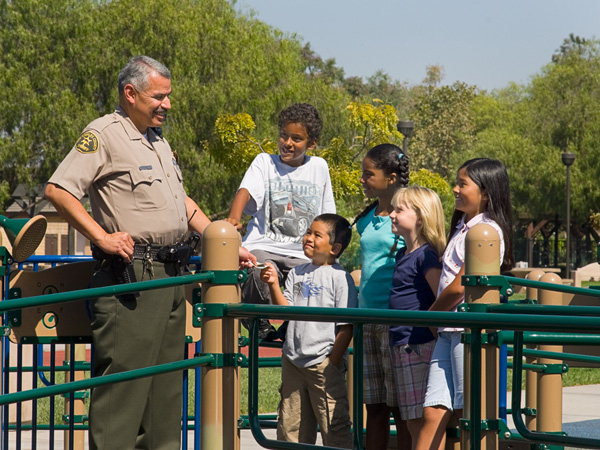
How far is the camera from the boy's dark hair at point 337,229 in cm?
490

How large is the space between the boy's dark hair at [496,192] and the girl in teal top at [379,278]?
15.4 inches

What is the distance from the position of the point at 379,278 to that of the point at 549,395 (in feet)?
5.29

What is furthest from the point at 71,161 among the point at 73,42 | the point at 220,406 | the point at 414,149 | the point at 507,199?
the point at 414,149

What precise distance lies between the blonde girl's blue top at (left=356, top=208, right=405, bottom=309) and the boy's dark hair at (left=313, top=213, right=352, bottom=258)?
9cm

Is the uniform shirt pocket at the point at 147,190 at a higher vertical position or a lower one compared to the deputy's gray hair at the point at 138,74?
lower

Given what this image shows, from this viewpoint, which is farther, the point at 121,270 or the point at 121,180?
the point at 121,180

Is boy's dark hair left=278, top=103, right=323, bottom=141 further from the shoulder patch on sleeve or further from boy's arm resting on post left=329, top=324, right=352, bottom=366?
the shoulder patch on sleeve

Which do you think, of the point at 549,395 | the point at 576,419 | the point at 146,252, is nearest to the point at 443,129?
the point at 576,419

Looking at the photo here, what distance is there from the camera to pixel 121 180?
4316 mm

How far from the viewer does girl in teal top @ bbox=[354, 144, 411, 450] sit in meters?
4.62

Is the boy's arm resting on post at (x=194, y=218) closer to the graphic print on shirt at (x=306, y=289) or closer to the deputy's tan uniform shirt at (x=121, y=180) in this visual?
the deputy's tan uniform shirt at (x=121, y=180)

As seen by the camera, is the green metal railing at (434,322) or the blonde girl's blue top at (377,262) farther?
the blonde girl's blue top at (377,262)

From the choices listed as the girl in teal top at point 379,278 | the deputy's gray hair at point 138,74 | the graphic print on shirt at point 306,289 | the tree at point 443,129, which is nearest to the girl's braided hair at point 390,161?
the girl in teal top at point 379,278

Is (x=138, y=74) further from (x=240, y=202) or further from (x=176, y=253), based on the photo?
(x=240, y=202)
